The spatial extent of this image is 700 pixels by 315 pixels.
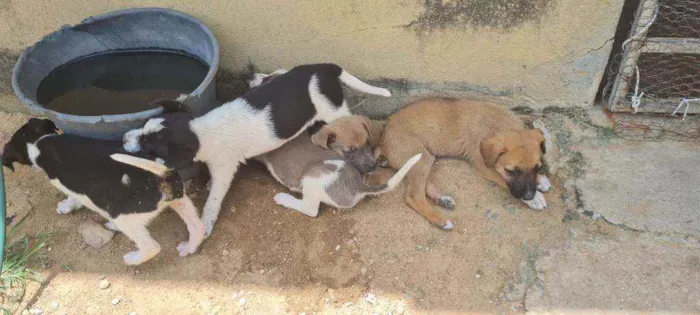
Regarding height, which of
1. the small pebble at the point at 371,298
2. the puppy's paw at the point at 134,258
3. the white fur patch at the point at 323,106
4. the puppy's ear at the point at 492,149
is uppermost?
the white fur patch at the point at 323,106

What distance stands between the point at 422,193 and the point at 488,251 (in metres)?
0.65

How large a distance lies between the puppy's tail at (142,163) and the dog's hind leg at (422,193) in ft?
5.86

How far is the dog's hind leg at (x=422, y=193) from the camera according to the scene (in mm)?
3873

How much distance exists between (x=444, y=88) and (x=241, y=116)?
5.71 ft

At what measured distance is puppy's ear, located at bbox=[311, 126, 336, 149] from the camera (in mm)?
4090

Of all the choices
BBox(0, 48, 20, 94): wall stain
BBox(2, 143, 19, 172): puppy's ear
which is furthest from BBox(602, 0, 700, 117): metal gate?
BBox(0, 48, 20, 94): wall stain

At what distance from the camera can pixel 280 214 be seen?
160 inches

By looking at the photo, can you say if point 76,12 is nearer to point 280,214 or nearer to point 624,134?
point 280,214

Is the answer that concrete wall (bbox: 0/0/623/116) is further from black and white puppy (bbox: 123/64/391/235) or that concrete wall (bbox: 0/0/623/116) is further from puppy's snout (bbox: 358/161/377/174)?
puppy's snout (bbox: 358/161/377/174)

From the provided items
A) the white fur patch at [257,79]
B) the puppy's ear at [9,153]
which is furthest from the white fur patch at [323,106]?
the puppy's ear at [9,153]

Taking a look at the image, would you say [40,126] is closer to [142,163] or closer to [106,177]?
[106,177]

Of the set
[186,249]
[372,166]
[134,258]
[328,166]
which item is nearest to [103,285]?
[134,258]

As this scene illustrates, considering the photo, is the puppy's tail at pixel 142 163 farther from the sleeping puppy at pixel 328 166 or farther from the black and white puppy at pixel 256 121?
the sleeping puppy at pixel 328 166

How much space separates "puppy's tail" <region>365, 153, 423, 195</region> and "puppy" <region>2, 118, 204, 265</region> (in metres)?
1.32
